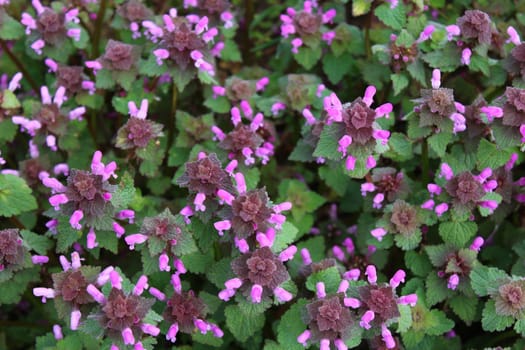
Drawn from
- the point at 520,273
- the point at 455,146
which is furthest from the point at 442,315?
the point at 455,146

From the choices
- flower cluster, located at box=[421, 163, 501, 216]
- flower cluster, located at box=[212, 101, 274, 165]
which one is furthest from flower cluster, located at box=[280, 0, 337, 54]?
flower cluster, located at box=[421, 163, 501, 216]

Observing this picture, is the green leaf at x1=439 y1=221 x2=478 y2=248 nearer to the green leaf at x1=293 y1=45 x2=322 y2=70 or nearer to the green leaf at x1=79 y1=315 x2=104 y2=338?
the green leaf at x1=293 y1=45 x2=322 y2=70

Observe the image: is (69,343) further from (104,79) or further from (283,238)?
(104,79)

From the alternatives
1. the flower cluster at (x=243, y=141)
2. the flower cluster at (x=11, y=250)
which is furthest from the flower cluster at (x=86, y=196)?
the flower cluster at (x=243, y=141)

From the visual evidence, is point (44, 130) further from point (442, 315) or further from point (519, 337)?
point (519, 337)

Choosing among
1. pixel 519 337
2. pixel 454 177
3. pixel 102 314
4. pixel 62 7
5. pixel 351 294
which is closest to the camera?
pixel 102 314

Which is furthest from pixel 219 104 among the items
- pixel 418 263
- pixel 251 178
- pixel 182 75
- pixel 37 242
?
pixel 418 263
